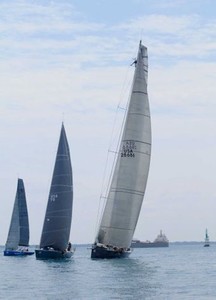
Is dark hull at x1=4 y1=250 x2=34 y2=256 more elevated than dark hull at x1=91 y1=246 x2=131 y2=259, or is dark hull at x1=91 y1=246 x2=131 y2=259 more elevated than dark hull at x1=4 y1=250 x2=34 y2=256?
dark hull at x1=4 y1=250 x2=34 y2=256

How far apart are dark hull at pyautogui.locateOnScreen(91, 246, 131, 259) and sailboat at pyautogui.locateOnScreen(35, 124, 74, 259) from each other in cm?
371

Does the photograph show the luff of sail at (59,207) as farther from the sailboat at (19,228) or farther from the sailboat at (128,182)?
the sailboat at (19,228)

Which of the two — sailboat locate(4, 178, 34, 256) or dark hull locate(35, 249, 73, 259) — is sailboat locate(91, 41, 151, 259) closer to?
dark hull locate(35, 249, 73, 259)

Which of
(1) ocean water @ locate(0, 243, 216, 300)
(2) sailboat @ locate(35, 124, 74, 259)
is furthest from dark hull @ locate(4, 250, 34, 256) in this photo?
(1) ocean water @ locate(0, 243, 216, 300)

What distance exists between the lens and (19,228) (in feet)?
302

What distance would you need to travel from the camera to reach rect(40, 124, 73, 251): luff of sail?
71125mm

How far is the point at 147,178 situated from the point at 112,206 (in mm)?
4119

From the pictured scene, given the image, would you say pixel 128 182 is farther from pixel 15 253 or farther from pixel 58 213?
pixel 15 253

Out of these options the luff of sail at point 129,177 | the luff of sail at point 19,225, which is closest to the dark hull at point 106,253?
the luff of sail at point 129,177

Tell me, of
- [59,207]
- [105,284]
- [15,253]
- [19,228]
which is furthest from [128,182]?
[15,253]

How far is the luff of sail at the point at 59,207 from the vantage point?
71125 mm

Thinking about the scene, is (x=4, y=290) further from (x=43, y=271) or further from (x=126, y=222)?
(x=126, y=222)


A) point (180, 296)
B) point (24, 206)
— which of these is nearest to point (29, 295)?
point (180, 296)

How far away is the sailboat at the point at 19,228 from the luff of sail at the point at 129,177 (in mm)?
25099
